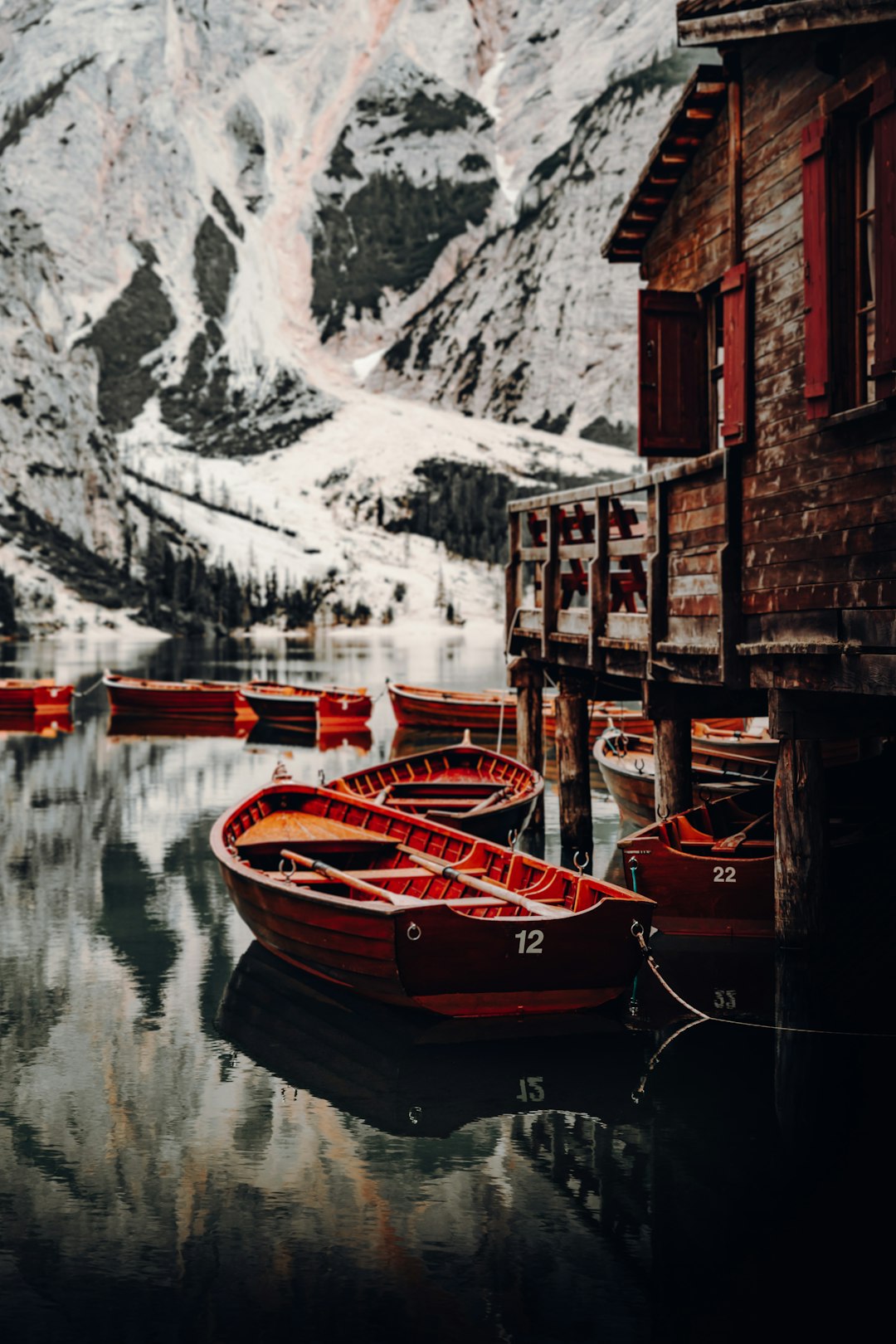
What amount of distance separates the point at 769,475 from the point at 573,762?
30.6 feet

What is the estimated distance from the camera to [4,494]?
434 ft

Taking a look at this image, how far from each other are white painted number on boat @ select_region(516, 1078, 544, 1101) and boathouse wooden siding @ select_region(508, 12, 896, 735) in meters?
4.57

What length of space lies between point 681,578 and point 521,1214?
8.27 m

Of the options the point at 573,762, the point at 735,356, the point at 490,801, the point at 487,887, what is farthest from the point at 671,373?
the point at 573,762

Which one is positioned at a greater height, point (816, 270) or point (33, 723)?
point (816, 270)

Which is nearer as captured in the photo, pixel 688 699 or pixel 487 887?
pixel 487 887

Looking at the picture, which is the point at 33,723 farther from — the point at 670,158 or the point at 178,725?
the point at 670,158

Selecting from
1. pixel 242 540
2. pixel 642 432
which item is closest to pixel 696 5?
pixel 642 432

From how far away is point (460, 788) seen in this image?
2239 centimetres

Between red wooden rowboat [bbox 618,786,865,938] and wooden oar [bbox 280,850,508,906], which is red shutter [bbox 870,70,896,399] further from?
wooden oar [bbox 280,850,508,906]

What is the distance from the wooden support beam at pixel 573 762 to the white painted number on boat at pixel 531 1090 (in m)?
9.95

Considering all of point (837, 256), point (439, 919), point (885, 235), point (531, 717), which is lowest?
point (439, 919)

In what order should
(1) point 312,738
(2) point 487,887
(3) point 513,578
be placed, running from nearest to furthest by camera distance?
(2) point 487,887 → (3) point 513,578 → (1) point 312,738

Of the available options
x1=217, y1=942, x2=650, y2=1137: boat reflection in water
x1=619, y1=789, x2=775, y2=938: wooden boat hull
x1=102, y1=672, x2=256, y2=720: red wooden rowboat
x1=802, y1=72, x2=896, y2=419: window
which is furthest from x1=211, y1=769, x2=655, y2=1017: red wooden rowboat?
x1=102, y1=672, x2=256, y2=720: red wooden rowboat
